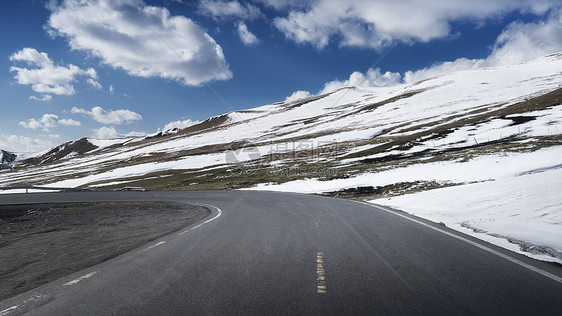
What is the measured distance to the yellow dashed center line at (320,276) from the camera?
4129mm

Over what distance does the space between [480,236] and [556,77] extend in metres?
139

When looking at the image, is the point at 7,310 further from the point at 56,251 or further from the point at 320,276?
the point at 320,276

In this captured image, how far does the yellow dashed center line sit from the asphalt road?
1 cm

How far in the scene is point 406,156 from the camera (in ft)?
137

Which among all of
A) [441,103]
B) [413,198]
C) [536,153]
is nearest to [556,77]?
[441,103]

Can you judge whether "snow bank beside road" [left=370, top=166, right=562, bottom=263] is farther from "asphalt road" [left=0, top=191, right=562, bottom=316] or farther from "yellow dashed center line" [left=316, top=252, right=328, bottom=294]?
"yellow dashed center line" [left=316, top=252, right=328, bottom=294]

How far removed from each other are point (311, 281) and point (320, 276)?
0.26 meters

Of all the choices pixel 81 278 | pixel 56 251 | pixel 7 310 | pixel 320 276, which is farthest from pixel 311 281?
pixel 56 251

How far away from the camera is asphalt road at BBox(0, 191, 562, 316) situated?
3648 mm

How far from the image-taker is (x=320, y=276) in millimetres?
4664

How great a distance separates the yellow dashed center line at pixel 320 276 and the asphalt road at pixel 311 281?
0.05 ft

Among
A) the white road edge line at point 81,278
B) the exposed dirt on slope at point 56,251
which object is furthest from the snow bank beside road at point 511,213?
the exposed dirt on slope at point 56,251

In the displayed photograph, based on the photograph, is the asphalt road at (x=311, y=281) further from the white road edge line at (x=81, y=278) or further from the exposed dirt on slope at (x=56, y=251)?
the exposed dirt on slope at (x=56, y=251)

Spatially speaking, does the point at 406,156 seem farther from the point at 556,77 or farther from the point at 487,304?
the point at 556,77
